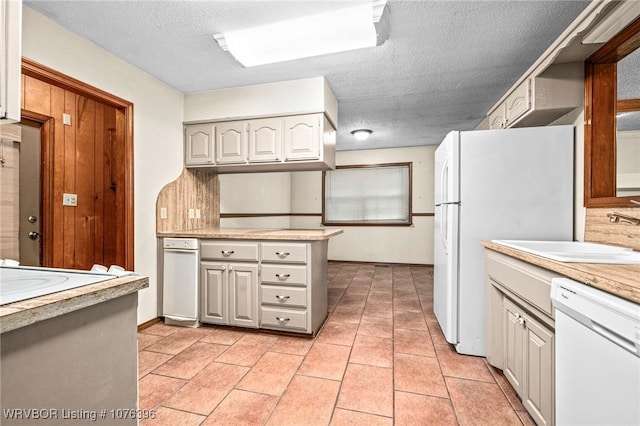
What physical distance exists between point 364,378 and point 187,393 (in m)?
1.06

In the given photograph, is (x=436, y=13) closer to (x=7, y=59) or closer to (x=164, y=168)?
(x=7, y=59)

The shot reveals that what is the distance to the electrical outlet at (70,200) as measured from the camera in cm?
265

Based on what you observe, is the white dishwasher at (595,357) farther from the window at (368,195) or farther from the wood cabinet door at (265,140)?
the window at (368,195)

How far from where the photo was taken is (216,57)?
231 centimetres

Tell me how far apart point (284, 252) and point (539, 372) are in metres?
1.76

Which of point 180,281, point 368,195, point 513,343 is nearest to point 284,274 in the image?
point 180,281

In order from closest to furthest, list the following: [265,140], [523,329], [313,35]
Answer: [523,329] < [313,35] < [265,140]

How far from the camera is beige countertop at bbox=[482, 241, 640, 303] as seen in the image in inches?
30.0

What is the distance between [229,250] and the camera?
254cm

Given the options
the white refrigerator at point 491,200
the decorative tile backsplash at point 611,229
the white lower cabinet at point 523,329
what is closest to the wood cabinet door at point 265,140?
the white refrigerator at point 491,200

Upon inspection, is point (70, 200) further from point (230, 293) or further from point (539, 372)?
point (539, 372)

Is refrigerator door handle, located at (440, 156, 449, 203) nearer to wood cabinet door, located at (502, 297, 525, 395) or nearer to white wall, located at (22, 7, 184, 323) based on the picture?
wood cabinet door, located at (502, 297, 525, 395)

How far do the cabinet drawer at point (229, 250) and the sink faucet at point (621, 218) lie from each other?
7.76ft

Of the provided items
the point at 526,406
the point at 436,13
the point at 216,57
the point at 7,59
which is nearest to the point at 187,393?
the point at 7,59
